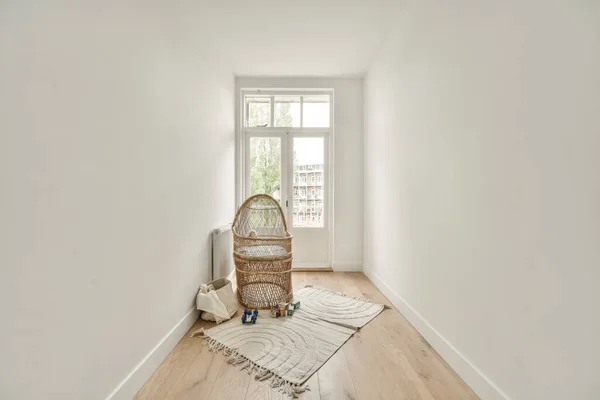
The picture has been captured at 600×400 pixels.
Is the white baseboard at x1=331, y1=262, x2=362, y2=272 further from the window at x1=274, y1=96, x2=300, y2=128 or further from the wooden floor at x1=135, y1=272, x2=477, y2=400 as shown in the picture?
the window at x1=274, y1=96, x2=300, y2=128

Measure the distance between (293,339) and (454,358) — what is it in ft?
3.28

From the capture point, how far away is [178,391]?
59.4 inches

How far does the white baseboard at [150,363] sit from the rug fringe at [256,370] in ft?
0.69

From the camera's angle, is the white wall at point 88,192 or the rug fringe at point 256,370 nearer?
the white wall at point 88,192

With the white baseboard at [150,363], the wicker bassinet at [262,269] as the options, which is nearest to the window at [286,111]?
the wicker bassinet at [262,269]

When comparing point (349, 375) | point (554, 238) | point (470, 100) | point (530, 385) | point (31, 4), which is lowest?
point (349, 375)

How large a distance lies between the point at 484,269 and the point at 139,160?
1856mm

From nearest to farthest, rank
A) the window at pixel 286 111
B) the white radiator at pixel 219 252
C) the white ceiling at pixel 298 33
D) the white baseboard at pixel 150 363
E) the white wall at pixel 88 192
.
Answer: the white wall at pixel 88 192
the white baseboard at pixel 150 363
the white ceiling at pixel 298 33
the white radiator at pixel 219 252
the window at pixel 286 111

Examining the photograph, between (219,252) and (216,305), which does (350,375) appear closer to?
(216,305)

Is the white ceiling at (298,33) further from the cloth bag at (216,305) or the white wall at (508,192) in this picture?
the cloth bag at (216,305)

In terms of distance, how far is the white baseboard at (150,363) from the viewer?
1.38m

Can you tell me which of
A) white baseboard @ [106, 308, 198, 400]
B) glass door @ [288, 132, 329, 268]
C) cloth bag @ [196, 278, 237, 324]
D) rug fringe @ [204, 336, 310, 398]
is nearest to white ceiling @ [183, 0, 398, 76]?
glass door @ [288, 132, 329, 268]

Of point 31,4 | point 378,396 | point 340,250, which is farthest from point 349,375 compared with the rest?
point 340,250

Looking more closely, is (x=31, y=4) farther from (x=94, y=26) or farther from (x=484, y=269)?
(x=484, y=269)
